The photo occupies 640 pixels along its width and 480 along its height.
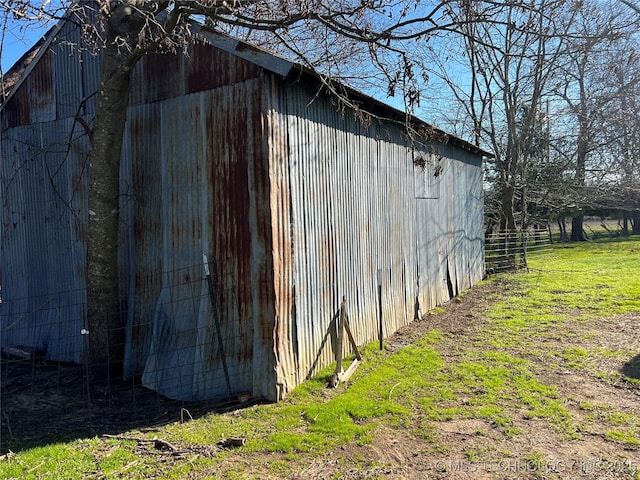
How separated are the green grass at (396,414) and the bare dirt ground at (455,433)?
0.04 m

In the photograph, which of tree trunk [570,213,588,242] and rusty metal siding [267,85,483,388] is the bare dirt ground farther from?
tree trunk [570,213,588,242]

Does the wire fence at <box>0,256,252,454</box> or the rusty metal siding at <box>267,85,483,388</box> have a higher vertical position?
the rusty metal siding at <box>267,85,483,388</box>

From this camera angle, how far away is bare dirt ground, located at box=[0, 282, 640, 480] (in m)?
3.97

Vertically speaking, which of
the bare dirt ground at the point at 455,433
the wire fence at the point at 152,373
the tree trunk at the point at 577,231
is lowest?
the bare dirt ground at the point at 455,433

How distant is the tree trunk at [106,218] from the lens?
6.11 m

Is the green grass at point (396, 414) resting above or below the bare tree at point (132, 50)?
below

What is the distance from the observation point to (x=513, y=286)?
1402cm

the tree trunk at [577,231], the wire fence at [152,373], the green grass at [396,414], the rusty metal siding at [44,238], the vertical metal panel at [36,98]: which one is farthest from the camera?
the tree trunk at [577,231]

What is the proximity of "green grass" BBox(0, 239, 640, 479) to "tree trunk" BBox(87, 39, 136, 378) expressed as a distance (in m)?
2.07

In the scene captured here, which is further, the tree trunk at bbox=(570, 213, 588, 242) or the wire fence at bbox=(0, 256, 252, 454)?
the tree trunk at bbox=(570, 213, 588, 242)

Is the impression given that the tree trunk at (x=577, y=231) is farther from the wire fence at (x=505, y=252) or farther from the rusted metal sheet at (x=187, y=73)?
the rusted metal sheet at (x=187, y=73)

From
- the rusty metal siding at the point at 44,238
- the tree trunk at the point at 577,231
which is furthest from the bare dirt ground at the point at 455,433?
the tree trunk at the point at 577,231

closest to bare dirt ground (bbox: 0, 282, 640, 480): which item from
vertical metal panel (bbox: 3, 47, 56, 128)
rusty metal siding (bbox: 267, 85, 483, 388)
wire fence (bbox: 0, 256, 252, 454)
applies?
wire fence (bbox: 0, 256, 252, 454)

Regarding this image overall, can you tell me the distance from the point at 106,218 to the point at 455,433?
16.8ft
